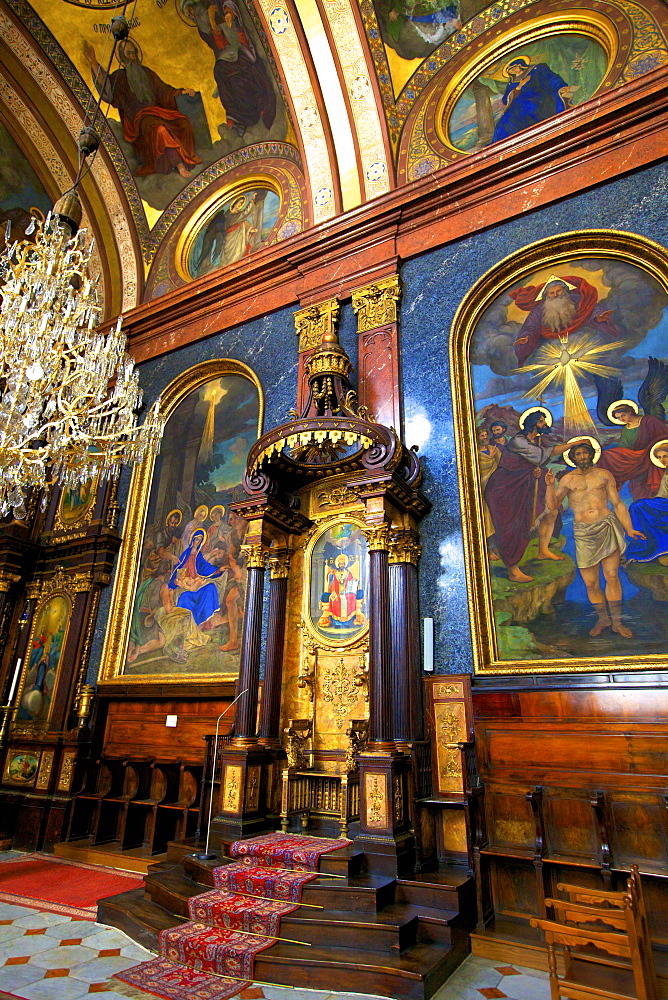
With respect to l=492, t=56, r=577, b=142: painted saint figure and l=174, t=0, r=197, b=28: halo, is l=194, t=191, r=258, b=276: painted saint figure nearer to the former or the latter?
l=174, t=0, r=197, b=28: halo

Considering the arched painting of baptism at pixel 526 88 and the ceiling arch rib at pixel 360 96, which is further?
the ceiling arch rib at pixel 360 96

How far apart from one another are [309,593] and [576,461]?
3.21 metres

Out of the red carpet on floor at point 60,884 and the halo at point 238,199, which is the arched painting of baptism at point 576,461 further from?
the halo at point 238,199

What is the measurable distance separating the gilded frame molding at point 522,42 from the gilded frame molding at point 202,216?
3394 millimetres

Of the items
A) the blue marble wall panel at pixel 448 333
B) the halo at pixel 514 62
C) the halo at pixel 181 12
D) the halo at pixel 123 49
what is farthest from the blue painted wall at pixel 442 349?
the halo at pixel 123 49

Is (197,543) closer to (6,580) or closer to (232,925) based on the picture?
(6,580)

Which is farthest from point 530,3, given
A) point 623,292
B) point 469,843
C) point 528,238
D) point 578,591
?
point 469,843

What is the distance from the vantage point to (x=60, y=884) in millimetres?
6012

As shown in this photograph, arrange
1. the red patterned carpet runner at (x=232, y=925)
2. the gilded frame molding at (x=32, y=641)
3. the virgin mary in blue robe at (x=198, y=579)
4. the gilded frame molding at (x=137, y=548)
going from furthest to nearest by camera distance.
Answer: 1. the gilded frame molding at (x=32, y=641)
2. the gilded frame molding at (x=137, y=548)
3. the virgin mary in blue robe at (x=198, y=579)
4. the red patterned carpet runner at (x=232, y=925)

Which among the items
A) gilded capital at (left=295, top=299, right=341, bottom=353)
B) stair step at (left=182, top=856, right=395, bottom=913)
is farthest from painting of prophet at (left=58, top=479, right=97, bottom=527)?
stair step at (left=182, top=856, right=395, bottom=913)

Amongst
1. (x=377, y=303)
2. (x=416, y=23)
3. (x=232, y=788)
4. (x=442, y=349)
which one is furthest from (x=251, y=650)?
(x=416, y=23)

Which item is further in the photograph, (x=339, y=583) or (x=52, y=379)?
(x=339, y=583)

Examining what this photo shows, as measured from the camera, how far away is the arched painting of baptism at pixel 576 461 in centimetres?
536

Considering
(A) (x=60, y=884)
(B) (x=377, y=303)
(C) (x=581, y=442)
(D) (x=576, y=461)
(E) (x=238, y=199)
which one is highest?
(E) (x=238, y=199)
